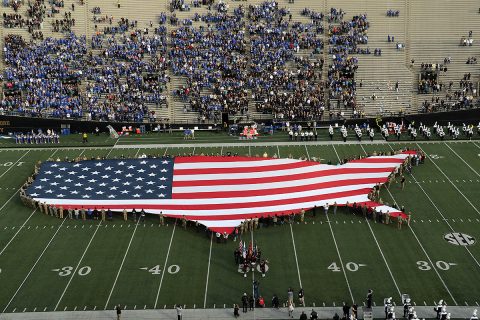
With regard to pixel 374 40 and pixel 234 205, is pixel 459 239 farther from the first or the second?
pixel 374 40

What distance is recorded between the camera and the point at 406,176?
36.0 meters

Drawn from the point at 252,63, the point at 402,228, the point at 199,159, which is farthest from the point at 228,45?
the point at 402,228

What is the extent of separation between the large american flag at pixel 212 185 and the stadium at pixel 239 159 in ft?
0.39

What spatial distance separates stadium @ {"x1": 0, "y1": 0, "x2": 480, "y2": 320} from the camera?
25391 mm

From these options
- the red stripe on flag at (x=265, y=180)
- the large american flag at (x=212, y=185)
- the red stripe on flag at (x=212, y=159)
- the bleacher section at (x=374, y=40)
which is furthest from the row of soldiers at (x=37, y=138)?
the red stripe on flag at (x=265, y=180)

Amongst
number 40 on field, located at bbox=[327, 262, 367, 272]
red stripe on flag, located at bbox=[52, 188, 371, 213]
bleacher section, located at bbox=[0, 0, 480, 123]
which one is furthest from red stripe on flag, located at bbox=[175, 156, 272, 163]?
bleacher section, located at bbox=[0, 0, 480, 123]

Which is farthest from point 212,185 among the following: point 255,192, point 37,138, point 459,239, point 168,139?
point 37,138

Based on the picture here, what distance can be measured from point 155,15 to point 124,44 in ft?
14.3

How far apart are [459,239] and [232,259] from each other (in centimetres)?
987

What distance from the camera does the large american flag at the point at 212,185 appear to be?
31.0 meters

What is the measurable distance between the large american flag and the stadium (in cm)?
12

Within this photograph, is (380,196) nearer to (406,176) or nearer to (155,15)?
(406,176)

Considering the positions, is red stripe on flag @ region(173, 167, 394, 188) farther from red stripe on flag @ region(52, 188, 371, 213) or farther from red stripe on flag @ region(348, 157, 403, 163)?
red stripe on flag @ region(52, 188, 371, 213)

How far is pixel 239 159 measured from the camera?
3528cm
